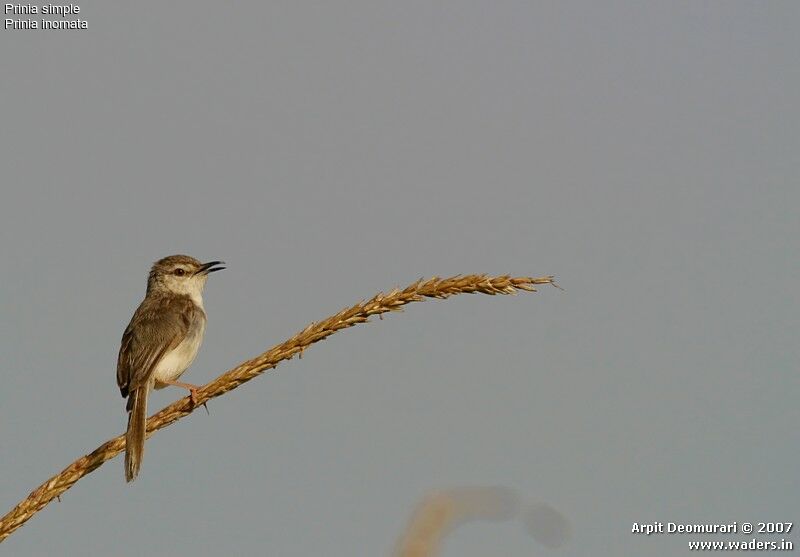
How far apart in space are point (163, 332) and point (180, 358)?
320mm

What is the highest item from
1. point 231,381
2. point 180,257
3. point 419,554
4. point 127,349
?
point 180,257

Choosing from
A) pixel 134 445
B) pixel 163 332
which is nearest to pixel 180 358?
pixel 163 332

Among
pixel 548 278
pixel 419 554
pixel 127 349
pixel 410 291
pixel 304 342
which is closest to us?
pixel 419 554

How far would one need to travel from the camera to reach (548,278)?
148 inches

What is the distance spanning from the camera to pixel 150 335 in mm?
8766

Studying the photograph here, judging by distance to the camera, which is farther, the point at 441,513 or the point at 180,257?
the point at 180,257

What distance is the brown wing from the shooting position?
8.20 metres

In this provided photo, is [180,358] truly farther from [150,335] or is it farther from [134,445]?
[134,445]

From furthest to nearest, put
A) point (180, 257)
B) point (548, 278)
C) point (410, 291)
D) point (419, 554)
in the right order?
1. point (180, 257)
2. point (410, 291)
3. point (548, 278)
4. point (419, 554)

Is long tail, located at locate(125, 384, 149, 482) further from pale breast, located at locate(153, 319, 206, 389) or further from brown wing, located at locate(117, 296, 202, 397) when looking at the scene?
pale breast, located at locate(153, 319, 206, 389)

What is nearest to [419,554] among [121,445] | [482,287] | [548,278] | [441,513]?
[441,513]

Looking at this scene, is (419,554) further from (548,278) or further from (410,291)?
(410,291)

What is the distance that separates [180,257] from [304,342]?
6.19 m

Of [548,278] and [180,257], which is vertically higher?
[180,257]
